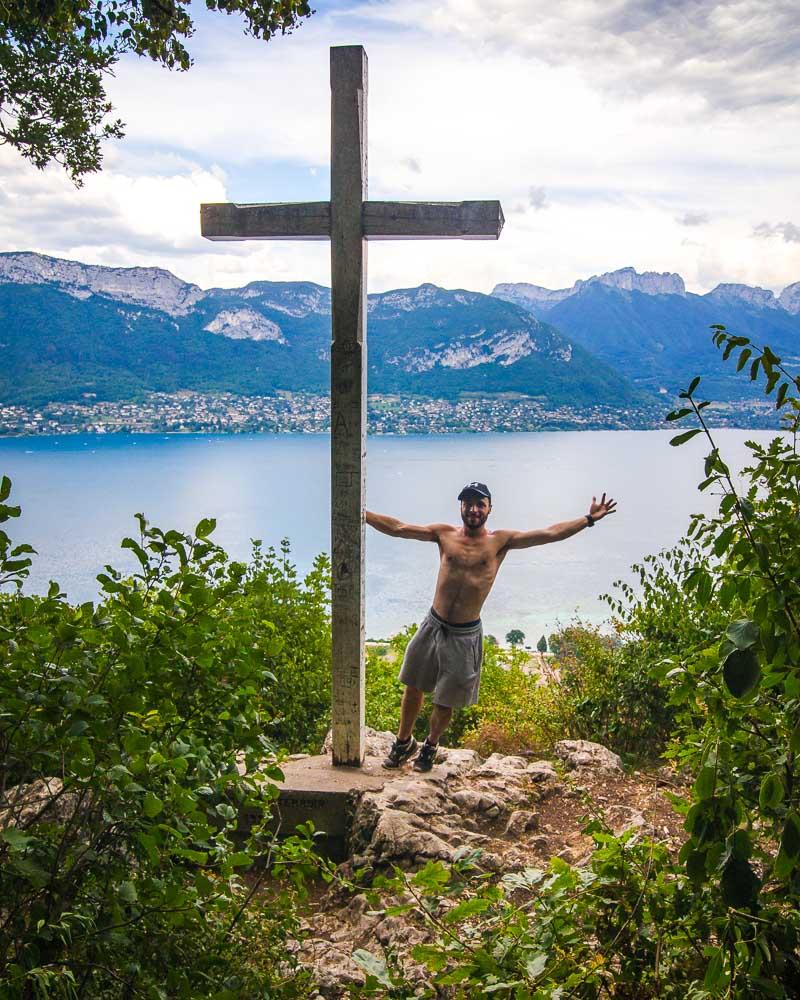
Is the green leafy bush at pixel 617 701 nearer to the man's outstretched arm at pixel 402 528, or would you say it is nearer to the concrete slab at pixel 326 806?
the man's outstretched arm at pixel 402 528

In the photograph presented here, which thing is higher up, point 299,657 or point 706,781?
point 706,781

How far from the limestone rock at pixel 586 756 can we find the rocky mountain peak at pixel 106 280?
132 m

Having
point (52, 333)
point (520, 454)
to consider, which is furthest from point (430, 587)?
point (520, 454)

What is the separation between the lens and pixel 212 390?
393ft

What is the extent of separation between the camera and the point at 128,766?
1.80 m

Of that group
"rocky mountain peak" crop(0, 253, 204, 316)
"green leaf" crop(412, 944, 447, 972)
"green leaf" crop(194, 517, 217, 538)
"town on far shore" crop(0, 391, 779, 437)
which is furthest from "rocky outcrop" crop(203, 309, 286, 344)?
"green leaf" crop(412, 944, 447, 972)

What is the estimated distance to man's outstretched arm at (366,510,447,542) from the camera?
5238mm

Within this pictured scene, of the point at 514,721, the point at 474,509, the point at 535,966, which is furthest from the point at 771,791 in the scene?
the point at 514,721

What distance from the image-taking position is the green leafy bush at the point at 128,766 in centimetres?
175

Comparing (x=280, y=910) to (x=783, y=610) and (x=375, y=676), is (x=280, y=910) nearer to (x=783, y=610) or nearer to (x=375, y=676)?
(x=783, y=610)

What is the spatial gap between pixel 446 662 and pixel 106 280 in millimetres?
146219

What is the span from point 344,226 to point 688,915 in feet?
12.7

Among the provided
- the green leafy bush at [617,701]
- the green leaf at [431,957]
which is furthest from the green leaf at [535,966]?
the green leafy bush at [617,701]

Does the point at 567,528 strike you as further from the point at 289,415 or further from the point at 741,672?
the point at 289,415
